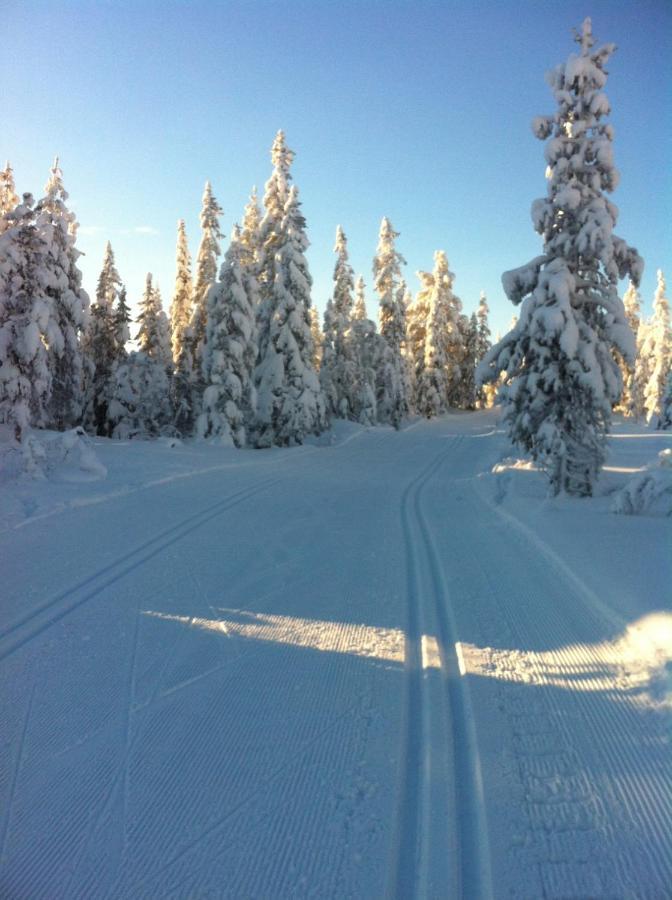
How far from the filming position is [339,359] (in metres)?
42.2

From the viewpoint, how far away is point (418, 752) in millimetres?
3574

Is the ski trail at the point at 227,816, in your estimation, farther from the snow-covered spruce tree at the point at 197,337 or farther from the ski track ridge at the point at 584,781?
the snow-covered spruce tree at the point at 197,337

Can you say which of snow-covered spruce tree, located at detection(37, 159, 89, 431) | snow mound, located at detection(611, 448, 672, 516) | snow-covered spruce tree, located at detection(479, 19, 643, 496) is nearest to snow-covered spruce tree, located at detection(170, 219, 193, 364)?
snow-covered spruce tree, located at detection(37, 159, 89, 431)

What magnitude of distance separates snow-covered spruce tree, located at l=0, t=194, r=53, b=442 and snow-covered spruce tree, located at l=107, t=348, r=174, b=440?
13879 mm

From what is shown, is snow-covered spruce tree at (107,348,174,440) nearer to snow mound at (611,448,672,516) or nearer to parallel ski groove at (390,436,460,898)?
snow mound at (611,448,672,516)

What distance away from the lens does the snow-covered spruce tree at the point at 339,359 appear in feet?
136

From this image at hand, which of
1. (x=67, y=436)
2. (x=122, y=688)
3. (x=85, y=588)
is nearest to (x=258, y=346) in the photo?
(x=67, y=436)

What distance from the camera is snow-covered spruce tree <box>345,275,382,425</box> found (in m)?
42.7

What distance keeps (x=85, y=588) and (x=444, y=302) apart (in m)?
53.6

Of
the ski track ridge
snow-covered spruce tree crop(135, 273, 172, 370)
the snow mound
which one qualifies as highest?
snow-covered spruce tree crop(135, 273, 172, 370)

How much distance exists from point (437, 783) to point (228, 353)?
2727 centimetres

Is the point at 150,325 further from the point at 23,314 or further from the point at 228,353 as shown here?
the point at 23,314

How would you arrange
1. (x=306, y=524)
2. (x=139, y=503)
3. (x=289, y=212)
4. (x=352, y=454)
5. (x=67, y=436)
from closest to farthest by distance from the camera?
(x=306, y=524) < (x=139, y=503) < (x=67, y=436) < (x=352, y=454) < (x=289, y=212)

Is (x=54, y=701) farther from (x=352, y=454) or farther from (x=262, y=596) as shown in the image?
(x=352, y=454)
